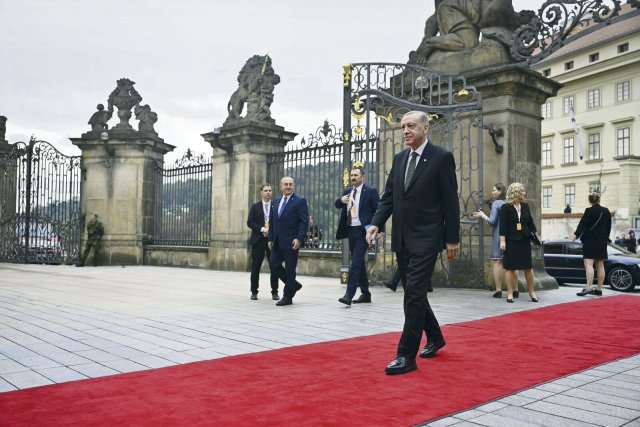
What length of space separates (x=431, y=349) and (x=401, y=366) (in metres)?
0.69

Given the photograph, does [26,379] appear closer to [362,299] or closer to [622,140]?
[362,299]

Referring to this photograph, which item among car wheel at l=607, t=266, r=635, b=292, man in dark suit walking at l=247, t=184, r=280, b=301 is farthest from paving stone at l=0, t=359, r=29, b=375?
car wheel at l=607, t=266, r=635, b=292

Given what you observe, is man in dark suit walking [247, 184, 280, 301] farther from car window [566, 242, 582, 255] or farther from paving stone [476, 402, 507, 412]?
car window [566, 242, 582, 255]

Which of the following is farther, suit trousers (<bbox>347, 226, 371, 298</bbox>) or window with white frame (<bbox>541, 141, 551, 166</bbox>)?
window with white frame (<bbox>541, 141, 551, 166</bbox>)

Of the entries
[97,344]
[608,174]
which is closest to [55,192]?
[97,344]

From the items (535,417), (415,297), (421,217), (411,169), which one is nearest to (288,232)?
(411,169)

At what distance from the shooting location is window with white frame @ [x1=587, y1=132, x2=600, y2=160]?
48.5 m

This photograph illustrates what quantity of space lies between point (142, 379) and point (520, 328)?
3875mm

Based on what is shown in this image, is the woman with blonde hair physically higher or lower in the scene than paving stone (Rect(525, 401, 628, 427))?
higher

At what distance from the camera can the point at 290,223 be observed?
8375 millimetres

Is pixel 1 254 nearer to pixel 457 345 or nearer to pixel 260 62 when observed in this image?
pixel 260 62

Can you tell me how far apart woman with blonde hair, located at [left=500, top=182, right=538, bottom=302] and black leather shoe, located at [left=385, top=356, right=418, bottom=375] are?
15.5ft

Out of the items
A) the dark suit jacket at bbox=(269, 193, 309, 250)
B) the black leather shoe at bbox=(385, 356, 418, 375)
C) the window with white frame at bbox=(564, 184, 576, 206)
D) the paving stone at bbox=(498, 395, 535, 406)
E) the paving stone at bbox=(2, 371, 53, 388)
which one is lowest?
the paving stone at bbox=(2, 371, 53, 388)

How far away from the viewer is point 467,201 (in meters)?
10.5
